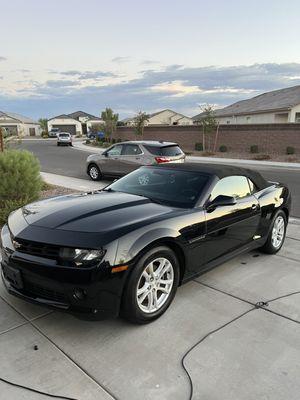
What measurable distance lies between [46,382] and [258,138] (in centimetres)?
2354

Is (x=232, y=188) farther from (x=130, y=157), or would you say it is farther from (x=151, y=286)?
(x=130, y=157)

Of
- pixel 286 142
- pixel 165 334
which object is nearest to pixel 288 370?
pixel 165 334

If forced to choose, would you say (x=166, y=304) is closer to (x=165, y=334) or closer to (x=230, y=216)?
(x=165, y=334)

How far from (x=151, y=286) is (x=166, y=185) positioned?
4.75 feet

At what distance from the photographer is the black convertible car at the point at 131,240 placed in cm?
287

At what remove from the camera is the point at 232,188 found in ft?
14.5

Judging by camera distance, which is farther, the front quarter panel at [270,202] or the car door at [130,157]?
the car door at [130,157]

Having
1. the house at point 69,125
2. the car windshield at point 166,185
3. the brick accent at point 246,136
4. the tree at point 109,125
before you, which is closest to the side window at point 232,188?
the car windshield at point 166,185

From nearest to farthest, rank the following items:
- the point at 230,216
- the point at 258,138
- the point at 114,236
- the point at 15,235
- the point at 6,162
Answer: the point at 114,236
the point at 15,235
the point at 230,216
the point at 6,162
the point at 258,138

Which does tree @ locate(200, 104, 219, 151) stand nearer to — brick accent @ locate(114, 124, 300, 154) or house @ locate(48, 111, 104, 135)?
brick accent @ locate(114, 124, 300, 154)

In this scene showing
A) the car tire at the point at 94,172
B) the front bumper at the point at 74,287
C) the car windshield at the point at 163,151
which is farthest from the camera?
the car tire at the point at 94,172

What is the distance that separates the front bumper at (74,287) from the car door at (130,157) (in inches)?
353

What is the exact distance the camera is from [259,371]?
2.64 m

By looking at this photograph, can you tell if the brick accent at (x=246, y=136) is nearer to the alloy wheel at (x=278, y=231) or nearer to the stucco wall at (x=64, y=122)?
the alloy wheel at (x=278, y=231)
